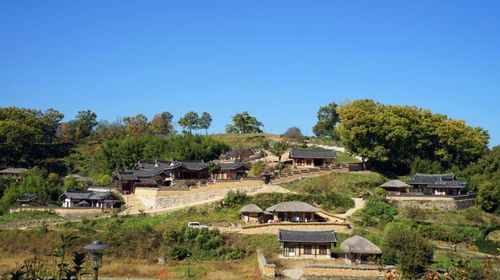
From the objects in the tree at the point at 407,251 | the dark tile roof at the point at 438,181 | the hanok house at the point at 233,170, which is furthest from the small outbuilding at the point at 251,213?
the dark tile roof at the point at 438,181

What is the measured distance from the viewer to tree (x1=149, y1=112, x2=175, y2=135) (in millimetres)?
78562

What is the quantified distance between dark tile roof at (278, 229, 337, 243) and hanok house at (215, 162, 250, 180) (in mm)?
14954

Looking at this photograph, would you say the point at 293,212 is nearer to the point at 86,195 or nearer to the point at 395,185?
the point at 395,185

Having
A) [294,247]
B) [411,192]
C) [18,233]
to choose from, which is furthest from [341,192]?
[18,233]

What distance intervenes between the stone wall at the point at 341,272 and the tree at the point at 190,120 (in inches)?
2195

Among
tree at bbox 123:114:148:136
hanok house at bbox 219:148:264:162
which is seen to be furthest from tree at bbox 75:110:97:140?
hanok house at bbox 219:148:264:162

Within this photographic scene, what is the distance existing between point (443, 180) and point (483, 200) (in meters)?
3.87

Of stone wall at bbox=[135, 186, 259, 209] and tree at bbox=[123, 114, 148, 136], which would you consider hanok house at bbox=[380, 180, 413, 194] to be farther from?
tree at bbox=[123, 114, 148, 136]

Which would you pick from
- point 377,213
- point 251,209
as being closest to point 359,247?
point 377,213

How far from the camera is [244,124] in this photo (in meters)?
82.6

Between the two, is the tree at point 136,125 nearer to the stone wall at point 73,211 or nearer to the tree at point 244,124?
the tree at point 244,124

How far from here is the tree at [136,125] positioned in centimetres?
7650

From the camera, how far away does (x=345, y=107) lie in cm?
5188

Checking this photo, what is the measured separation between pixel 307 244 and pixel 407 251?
607 cm
